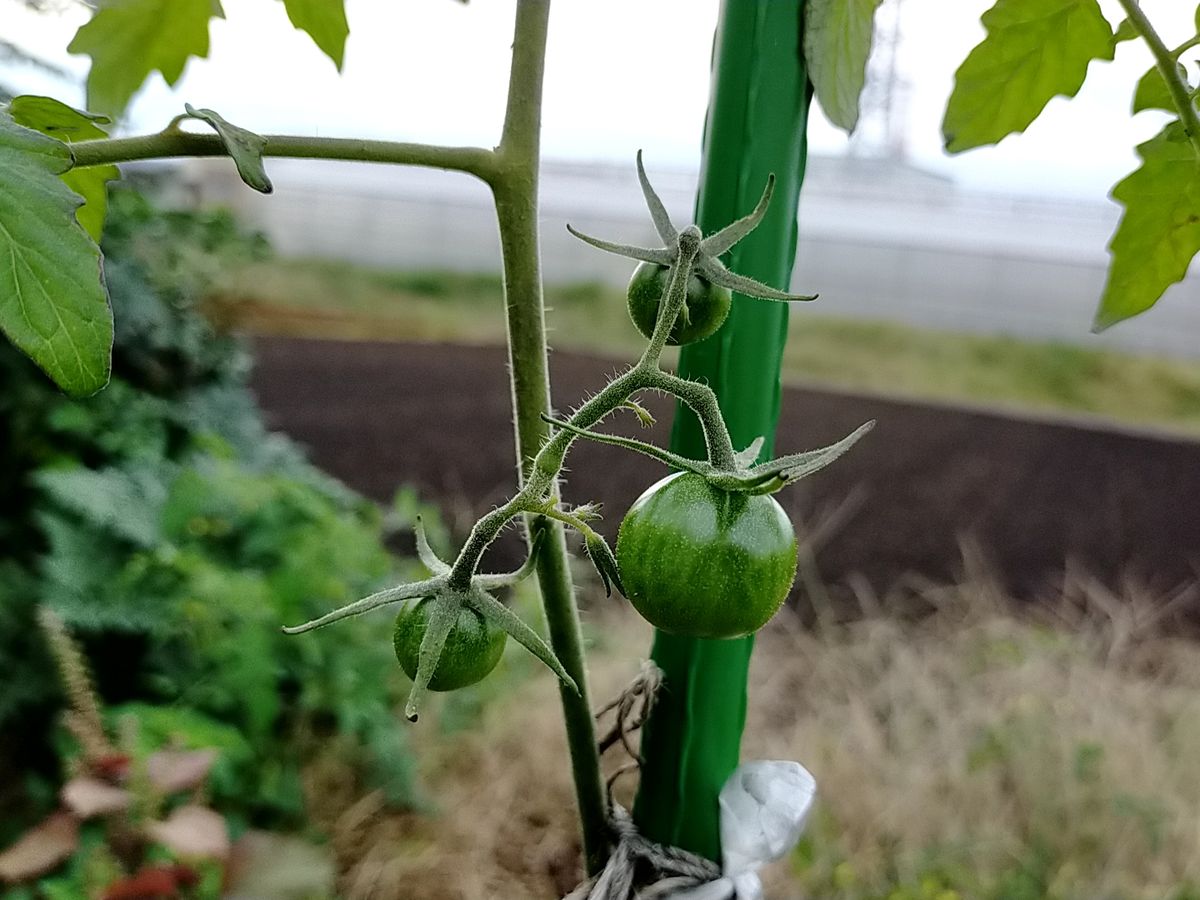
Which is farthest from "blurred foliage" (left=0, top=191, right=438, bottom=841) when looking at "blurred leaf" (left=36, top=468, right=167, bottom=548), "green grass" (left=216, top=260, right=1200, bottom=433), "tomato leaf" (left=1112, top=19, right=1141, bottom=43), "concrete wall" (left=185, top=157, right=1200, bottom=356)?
"concrete wall" (left=185, top=157, right=1200, bottom=356)

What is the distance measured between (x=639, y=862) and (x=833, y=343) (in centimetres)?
675

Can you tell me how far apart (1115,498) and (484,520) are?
4770 millimetres

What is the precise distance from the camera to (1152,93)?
0.52 m

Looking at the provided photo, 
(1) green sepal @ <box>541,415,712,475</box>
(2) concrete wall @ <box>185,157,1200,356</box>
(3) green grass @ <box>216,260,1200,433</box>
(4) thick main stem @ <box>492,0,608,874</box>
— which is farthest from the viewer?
(2) concrete wall @ <box>185,157,1200,356</box>

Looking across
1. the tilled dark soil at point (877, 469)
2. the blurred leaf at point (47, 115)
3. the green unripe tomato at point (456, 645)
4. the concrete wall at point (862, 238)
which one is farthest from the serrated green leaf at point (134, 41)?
the concrete wall at point (862, 238)

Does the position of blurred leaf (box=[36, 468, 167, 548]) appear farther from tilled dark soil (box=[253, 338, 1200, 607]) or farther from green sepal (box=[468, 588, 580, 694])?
green sepal (box=[468, 588, 580, 694])

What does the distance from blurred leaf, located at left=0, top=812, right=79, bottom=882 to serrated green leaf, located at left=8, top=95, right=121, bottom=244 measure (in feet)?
3.10

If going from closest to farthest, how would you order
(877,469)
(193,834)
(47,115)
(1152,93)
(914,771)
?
1. (47,115)
2. (1152,93)
3. (193,834)
4. (914,771)
5. (877,469)

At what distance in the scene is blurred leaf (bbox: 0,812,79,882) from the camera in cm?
113

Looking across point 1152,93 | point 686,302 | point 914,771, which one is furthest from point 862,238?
point 686,302

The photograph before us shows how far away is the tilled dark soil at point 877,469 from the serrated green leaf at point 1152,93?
249cm

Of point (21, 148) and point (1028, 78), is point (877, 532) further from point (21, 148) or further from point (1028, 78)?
point (21, 148)

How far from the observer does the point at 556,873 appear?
0.98 metres

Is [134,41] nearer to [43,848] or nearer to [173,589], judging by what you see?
[43,848]
